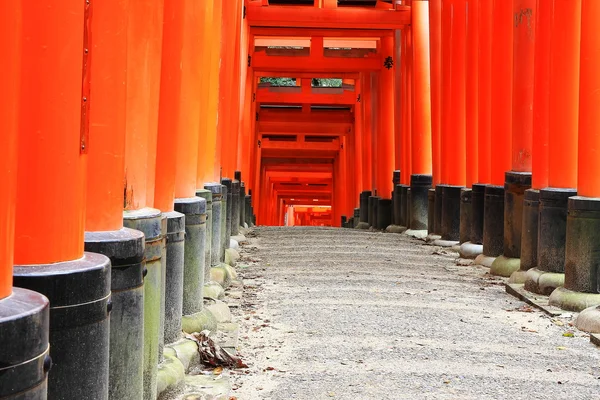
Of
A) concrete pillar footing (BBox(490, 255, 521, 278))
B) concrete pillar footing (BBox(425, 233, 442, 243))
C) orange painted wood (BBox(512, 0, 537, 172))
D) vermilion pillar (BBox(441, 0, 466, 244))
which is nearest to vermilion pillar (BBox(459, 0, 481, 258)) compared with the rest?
vermilion pillar (BBox(441, 0, 466, 244))

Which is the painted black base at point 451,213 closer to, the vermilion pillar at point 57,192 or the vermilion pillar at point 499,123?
the vermilion pillar at point 499,123

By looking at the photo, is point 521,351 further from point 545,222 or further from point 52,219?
point 52,219

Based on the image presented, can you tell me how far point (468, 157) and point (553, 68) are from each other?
4.88m

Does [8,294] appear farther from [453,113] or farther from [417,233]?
[417,233]

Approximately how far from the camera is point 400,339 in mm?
6312

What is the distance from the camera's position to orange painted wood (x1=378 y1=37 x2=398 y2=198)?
1959 cm

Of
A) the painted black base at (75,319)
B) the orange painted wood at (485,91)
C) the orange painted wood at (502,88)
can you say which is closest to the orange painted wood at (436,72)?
the orange painted wood at (485,91)

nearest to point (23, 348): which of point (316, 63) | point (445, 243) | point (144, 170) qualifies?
point (144, 170)

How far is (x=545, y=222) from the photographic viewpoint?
827 cm

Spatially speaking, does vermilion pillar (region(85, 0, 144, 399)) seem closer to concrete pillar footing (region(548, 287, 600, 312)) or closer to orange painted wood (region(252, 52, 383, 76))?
concrete pillar footing (region(548, 287, 600, 312))

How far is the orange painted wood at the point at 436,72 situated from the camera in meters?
14.9

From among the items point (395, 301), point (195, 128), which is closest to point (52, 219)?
point (195, 128)

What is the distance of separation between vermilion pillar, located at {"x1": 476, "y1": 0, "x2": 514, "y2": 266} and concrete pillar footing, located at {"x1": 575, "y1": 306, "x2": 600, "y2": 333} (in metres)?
3.76

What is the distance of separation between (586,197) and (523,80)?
2.80 m
